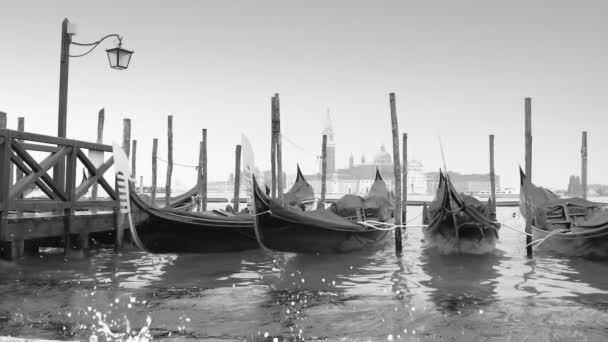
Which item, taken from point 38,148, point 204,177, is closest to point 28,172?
point 38,148

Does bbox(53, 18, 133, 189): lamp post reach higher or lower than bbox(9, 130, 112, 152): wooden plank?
higher

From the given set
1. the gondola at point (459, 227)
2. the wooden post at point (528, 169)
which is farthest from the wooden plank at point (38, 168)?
the wooden post at point (528, 169)

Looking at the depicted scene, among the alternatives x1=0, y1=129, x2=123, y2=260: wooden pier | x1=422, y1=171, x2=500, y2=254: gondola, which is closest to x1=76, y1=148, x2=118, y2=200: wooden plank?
x1=0, y1=129, x2=123, y2=260: wooden pier

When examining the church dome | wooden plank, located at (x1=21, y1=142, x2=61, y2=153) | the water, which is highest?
the church dome

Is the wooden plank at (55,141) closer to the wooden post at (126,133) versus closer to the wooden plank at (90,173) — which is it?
the wooden plank at (90,173)

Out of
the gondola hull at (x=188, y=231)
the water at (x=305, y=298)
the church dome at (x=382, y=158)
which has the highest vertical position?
the church dome at (x=382, y=158)

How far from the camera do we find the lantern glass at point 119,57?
23.3 feet

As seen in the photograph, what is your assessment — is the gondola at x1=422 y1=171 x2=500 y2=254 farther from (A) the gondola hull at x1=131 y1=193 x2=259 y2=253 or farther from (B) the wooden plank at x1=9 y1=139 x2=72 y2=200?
(B) the wooden plank at x1=9 y1=139 x2=72 y2=200

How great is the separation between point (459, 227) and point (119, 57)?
5559 millimetres

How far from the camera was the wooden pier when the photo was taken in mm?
6105

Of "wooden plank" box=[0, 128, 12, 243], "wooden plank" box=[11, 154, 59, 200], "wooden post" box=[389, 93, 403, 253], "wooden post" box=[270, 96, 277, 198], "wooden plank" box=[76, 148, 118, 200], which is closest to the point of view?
"wooden plank" box=[0, 128, 12, 243]

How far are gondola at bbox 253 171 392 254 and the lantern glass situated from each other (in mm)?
2432

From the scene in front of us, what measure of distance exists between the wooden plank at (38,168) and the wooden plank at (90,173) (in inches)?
8.5

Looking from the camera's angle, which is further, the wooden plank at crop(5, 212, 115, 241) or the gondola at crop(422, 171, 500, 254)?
the gondola at crop(422, 171, 500, 254)
